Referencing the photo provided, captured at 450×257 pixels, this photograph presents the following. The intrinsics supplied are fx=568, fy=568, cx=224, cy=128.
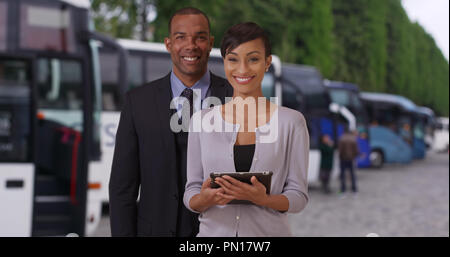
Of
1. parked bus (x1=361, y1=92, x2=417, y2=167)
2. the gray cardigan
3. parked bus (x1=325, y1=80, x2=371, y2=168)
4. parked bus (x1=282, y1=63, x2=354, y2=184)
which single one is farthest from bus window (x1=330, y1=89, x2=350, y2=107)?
the gray cardigan

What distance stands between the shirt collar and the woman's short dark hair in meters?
0.19

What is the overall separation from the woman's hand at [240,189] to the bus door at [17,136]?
197 inches

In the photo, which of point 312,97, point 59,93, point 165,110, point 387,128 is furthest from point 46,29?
point 387,128

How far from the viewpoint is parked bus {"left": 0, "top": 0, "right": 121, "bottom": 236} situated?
20.0ft

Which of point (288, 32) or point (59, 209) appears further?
point (288, 32)

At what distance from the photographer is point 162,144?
5.28ft

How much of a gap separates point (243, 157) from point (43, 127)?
678cm

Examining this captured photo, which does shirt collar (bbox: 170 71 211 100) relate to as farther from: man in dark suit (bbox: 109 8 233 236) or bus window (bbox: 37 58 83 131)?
bus window (bbox: 37 58 83 131)

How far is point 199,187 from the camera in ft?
4.89

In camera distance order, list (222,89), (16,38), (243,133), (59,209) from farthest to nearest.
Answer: (59,209)
(16,38)
(222,89)
(243,133)

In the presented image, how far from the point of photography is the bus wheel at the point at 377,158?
23734 millimetres

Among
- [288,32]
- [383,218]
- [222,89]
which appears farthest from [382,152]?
[222,89]
